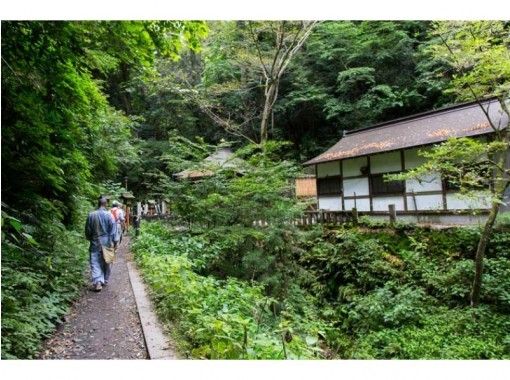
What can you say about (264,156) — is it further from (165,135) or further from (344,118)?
(165,135)

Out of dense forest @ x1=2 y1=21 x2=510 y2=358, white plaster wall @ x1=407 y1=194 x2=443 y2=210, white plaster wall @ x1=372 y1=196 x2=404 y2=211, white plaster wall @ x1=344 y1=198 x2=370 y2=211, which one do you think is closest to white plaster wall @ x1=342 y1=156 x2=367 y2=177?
white plaster wall @ x1=344 y1=198 x2=370 y2=211

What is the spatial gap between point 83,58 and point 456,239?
8.00 meters

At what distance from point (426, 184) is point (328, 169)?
3.94 metres

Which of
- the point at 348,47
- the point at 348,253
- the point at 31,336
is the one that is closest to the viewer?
the point at 31,336

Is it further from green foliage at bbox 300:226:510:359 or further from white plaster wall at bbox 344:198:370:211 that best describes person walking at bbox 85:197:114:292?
white plaster wall at bbox 344:198:370:211

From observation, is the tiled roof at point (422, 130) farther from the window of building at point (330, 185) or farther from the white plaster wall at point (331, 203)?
the white plaster wall at point (331, 203)

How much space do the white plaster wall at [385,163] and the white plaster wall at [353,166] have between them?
34cm

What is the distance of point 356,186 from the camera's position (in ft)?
42.8

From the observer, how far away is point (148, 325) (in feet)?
13.3

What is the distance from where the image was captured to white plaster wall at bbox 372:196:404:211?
457 inches

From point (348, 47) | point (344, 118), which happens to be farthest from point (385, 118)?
point (348, 47)

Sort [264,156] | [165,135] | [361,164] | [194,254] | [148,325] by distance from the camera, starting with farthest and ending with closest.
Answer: [165,135]
[361,164]
[264,156]
[194,254]
[148,325]

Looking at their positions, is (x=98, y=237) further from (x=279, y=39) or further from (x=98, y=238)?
(x=279, y=39)

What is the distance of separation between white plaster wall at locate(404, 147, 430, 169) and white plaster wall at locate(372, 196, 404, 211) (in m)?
1.01
